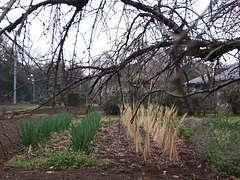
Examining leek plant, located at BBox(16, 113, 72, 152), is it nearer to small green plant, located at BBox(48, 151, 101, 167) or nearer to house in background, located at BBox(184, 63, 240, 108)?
small green plant, located at BBox(48, 151, 101, 167)

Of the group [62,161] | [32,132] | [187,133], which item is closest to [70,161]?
[62,161]

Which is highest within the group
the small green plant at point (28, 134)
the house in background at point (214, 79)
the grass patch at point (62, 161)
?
the house in background at point (214, 79)

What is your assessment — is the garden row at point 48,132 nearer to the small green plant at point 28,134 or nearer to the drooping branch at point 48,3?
the small green plant at point 28,134

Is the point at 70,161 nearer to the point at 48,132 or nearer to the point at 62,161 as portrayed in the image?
the point at 62,161

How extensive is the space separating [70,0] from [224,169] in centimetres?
341

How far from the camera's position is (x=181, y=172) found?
3.45m

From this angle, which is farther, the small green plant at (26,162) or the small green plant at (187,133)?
the small green plant at (187,133)

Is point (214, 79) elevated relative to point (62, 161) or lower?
elevated

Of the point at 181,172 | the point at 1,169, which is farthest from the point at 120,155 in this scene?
the point at 1,169

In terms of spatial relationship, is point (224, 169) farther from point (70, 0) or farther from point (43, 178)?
point (70, 0)

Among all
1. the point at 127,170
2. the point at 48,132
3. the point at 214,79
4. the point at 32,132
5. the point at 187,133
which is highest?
the point at 214,79

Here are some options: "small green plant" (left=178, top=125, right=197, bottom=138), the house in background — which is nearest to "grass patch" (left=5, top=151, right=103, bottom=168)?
the house in background

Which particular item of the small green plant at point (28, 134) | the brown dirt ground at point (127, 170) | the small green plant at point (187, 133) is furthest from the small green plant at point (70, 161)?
the small green plant at point (187, 133)

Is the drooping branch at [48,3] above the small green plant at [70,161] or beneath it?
above
